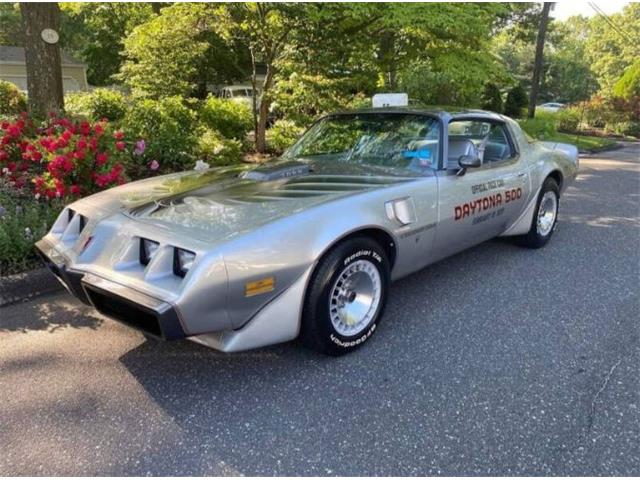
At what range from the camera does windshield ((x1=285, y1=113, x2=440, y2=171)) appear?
3.65 meters

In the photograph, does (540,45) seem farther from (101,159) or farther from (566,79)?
(566,79)

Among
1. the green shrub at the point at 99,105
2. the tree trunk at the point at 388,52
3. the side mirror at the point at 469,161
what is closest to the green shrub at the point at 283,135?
the tree trunk at the point at 388,52

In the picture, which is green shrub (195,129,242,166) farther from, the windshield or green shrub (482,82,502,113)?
green shrub (482,82,502,113)

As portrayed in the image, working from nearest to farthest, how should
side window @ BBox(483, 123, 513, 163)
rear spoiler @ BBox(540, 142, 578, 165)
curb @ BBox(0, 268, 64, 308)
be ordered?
curb @ BBox(0, 268, 64, 308) < side window @ BBox(483, 123, 513, 163) < rear spoiler @ BBox(540, 142, 578, 165)

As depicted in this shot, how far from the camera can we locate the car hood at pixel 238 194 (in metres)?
2.68

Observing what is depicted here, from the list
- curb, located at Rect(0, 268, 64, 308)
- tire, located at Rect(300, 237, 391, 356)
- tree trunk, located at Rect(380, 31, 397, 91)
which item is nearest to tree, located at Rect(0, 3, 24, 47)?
tree trunk, located at Rect(380, 31, 397, 91)

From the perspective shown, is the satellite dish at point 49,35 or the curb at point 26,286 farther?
the satellite dish at point 49,35

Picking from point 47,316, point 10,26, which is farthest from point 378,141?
point 10,26

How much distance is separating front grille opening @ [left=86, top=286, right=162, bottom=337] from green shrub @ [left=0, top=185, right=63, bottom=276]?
178 cm

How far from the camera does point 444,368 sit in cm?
288

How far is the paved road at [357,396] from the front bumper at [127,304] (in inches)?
17.4

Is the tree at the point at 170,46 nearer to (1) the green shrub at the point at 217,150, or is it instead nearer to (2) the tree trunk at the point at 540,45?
(1) the green shrub at the point at 217,150

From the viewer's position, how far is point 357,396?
8.55ft

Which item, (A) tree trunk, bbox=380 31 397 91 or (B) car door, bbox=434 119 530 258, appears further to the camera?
(A) tree trunk, bbox=380 31 397 91
